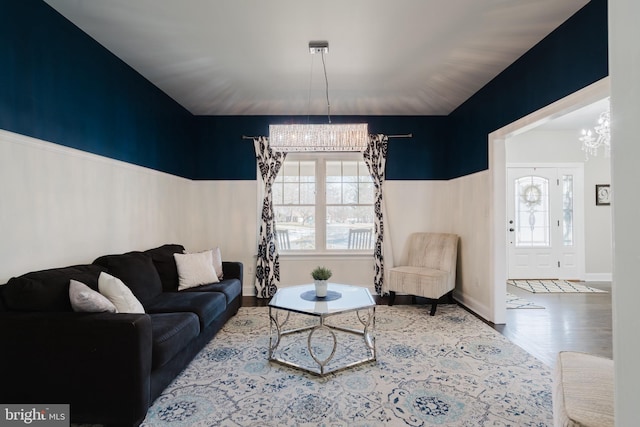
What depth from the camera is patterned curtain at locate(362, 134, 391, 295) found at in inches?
192

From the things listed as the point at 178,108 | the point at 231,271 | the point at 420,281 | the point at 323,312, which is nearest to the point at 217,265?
the point at 231,271

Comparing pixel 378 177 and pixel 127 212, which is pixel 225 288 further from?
pixel 378 177

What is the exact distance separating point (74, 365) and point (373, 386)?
6.40 feet

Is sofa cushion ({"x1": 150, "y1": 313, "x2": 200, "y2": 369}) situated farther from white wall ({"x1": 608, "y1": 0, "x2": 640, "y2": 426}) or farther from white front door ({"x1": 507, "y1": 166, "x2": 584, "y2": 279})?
white front door ({"x1": 507, "y1": 166, "x2": 584, "y2": 279})

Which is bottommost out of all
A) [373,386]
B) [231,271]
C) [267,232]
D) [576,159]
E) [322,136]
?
[373,386]

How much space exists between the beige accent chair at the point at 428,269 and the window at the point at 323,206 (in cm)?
75

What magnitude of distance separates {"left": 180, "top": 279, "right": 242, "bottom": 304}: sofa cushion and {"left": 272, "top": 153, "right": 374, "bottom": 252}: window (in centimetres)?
147

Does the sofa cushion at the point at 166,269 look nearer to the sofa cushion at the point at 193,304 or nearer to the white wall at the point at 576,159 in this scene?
the sofa cushion at the point at 193,304

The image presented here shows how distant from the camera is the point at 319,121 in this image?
16.3 ft

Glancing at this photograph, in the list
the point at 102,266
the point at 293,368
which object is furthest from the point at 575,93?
the point at 102,266

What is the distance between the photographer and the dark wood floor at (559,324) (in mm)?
3012

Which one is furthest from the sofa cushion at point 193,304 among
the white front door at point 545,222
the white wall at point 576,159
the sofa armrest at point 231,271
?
the white wall at point 576,159

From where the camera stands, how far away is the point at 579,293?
4.93 m

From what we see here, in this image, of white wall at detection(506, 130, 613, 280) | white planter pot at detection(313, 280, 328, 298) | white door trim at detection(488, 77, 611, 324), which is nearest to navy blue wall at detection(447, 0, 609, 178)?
white door trim at detection(488, 77, 611, 324)
